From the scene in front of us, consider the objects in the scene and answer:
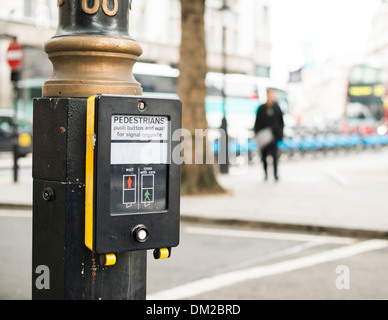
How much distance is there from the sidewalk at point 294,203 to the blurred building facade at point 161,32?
5283 millimetres

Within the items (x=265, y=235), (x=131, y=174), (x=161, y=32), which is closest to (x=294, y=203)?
(x=265, y=235)

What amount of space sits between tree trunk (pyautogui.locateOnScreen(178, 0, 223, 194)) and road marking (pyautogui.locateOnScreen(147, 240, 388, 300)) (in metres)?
4.10

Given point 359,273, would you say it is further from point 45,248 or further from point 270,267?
point 45,248

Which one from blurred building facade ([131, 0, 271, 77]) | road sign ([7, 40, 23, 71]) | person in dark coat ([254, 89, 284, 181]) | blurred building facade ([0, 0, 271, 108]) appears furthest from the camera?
blurred building facade ([131, 0, 271, 77])

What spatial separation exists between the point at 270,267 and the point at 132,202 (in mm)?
3610

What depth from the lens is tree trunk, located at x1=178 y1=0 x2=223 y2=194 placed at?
10.4 metres

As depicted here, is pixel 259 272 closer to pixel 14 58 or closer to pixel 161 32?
pixel 14 58

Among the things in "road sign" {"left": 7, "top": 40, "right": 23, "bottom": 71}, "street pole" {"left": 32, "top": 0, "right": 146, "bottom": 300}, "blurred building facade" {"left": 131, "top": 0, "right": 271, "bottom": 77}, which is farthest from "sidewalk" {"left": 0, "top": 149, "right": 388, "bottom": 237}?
"blurred building facade" {"left": 131, "top": 0, "right": 271, "bottom": 77}

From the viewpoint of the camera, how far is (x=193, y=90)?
10.6 meters

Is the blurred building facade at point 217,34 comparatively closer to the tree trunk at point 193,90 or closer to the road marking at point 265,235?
the tree trunk at point 193,90

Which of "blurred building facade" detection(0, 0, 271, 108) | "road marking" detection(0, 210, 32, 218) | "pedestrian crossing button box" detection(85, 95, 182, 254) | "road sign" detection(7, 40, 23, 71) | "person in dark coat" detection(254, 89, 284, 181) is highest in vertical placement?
"blurred building facade" detection(0, 0, 271, 108)

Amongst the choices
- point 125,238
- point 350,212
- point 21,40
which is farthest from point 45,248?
point 21,40

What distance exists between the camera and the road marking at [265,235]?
691 centimetres

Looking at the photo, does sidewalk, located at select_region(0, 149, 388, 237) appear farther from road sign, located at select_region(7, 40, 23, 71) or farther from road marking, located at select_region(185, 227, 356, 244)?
road sign, located at select_region(7, 40, 23, 71)
